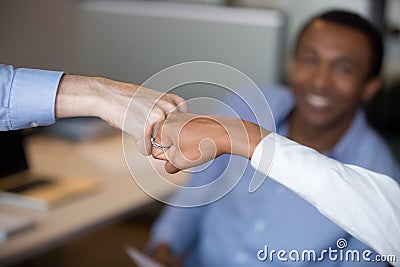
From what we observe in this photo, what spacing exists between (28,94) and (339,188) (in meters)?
0.38

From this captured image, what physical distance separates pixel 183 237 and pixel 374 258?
604 millimetres

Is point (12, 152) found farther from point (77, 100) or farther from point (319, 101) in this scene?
point (319, 101)

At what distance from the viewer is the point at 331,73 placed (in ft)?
4.57

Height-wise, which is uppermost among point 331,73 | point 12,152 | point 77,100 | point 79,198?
point 77,100

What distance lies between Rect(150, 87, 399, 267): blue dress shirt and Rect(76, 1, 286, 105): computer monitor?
0.61ft

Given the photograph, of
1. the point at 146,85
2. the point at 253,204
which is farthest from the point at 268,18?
the point at 146,85

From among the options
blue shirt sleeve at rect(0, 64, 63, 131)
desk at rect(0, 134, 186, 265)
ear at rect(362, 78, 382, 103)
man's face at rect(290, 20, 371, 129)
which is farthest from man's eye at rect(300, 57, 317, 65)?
blue shirt sleeve at rect(0, 64, 63, 131)

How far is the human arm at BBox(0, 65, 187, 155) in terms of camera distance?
87cm

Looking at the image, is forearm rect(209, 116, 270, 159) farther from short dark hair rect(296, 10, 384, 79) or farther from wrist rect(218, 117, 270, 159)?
short dark hair rect(296, 10, 384, 79)

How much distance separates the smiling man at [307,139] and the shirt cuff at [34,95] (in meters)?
0.39

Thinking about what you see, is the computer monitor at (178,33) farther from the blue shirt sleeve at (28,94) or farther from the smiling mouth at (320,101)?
the blue shirt sleeve at (28,94)

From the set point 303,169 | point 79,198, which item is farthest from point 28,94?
point 79,198

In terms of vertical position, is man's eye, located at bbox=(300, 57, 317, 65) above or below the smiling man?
above

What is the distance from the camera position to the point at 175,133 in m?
0.86
